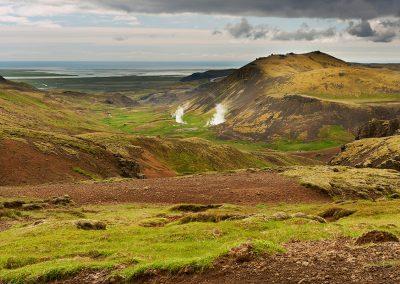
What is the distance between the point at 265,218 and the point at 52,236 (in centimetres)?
1496

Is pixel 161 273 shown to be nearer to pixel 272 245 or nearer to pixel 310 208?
pixel 272 245

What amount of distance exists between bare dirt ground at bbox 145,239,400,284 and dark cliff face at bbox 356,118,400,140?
122456mm

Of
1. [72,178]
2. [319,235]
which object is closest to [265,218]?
[319,235]

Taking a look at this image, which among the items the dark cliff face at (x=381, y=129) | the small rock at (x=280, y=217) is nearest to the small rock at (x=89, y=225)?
the small rock at (x=280, y=217)

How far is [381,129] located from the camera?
147625mm

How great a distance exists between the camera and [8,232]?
36.3 metres

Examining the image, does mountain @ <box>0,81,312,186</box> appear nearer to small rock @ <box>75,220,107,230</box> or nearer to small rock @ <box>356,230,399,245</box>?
small rock @ <box>75,220,107,230</box>

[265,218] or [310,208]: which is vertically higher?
[265,218]

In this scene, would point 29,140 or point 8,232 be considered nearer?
point 8,232

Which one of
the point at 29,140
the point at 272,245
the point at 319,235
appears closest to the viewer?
the point at 272,245

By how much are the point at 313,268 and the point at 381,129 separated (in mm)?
136414

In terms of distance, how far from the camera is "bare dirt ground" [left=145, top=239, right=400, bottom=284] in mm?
20269

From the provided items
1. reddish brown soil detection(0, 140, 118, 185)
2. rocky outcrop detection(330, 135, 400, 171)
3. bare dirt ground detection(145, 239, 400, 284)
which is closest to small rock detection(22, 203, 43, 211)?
reddish brown soil detection(0, 140, 118, 185)

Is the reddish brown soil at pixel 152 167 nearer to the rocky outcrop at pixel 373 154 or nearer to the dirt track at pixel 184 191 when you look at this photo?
the dirt track at pixel 184 191
